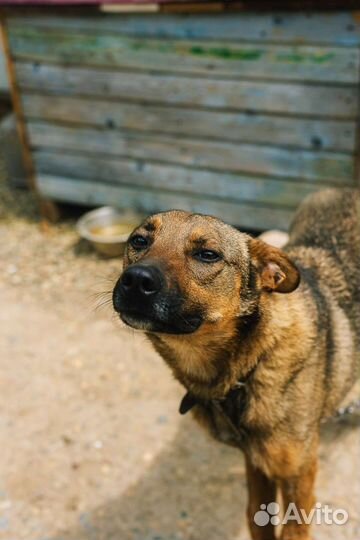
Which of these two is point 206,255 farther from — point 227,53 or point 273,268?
point 227,53

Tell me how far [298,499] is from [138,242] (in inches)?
61.1

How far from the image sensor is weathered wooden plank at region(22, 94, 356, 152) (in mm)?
5215

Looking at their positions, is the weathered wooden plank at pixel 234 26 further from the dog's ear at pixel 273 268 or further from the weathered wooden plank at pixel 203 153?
the dog's ear at pixel 273 268

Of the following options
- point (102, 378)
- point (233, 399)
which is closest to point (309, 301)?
point (233, 399)

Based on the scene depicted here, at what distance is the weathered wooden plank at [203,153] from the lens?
535 centimetres

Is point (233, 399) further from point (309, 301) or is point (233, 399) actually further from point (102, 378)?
point (102, 378)

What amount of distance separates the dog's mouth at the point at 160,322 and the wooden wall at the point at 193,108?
10.5ft

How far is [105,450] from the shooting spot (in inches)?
162

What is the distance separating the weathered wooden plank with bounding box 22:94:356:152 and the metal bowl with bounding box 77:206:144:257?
954mm

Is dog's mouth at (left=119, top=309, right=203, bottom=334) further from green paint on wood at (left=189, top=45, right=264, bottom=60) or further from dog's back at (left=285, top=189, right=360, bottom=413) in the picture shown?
green paint on wood at (left=189, top=45, right=264, bottom=60)

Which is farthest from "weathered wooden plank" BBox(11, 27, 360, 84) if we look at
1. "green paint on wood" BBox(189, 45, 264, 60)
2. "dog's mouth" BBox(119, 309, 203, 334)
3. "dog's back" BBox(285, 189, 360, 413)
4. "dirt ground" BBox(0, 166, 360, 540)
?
"dog's mouth" BBox(119, 309, 203, 334)

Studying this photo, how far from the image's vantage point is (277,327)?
289cm

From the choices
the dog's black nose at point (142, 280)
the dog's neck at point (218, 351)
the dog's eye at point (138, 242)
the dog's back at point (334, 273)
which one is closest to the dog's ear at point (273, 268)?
the dog's neck at point (218, 351)

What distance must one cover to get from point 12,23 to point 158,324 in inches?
194
